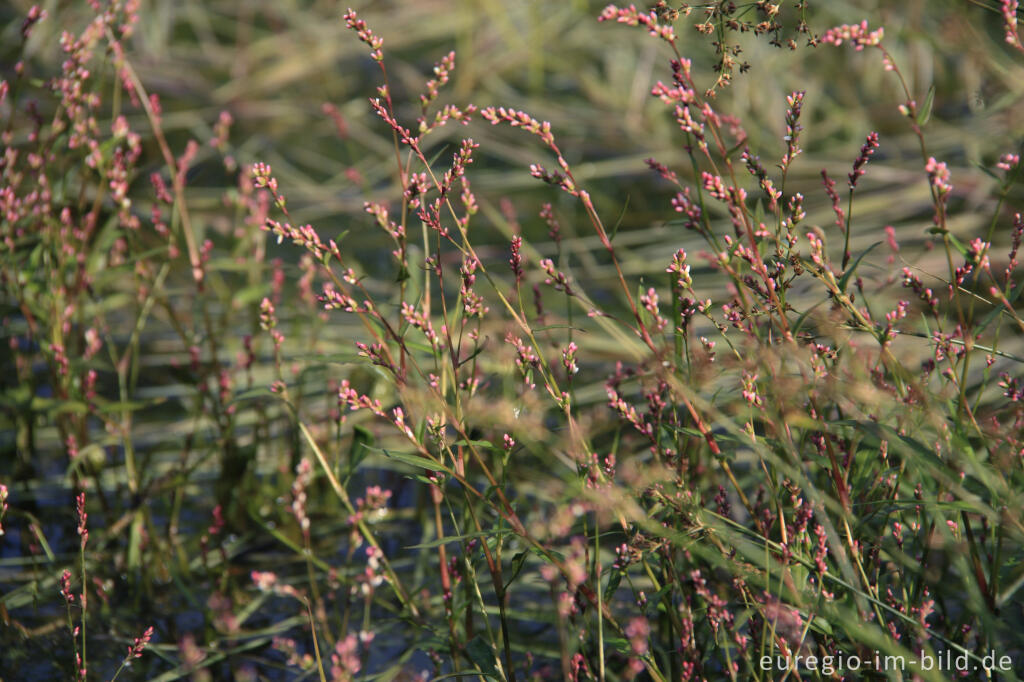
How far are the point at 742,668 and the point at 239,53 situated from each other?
3.76 meters

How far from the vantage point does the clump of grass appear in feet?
3.37

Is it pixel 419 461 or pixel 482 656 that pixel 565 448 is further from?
pixel 482 656

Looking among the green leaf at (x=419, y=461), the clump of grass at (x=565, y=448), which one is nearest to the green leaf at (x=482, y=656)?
the clump of grass at (x=565, y=448)

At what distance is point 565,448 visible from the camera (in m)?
1.04

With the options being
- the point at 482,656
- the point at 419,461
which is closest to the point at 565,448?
the point at 419,461

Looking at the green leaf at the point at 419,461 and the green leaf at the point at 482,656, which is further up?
the green leaf at the point at 419,461

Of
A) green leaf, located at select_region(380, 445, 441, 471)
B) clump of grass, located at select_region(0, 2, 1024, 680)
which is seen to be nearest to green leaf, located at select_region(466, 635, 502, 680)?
clump of grass, located at select_region(0, 2, 1024, 680)

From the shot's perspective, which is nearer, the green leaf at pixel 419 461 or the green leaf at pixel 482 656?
the green leaf at pixel 419 461

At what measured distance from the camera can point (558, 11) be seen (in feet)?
13.6

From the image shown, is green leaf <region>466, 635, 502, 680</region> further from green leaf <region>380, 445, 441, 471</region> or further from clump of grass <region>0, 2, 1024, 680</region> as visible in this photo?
green leaf <region>380, 445, 441, 471</region>

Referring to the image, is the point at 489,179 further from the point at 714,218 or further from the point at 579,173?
the point at 714,218

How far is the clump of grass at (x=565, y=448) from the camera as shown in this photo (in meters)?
1.03

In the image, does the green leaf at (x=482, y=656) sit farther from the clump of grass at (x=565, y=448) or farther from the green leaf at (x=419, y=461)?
the green leaf at (x=419, y=461)

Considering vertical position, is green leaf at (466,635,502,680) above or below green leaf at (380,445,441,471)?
below
